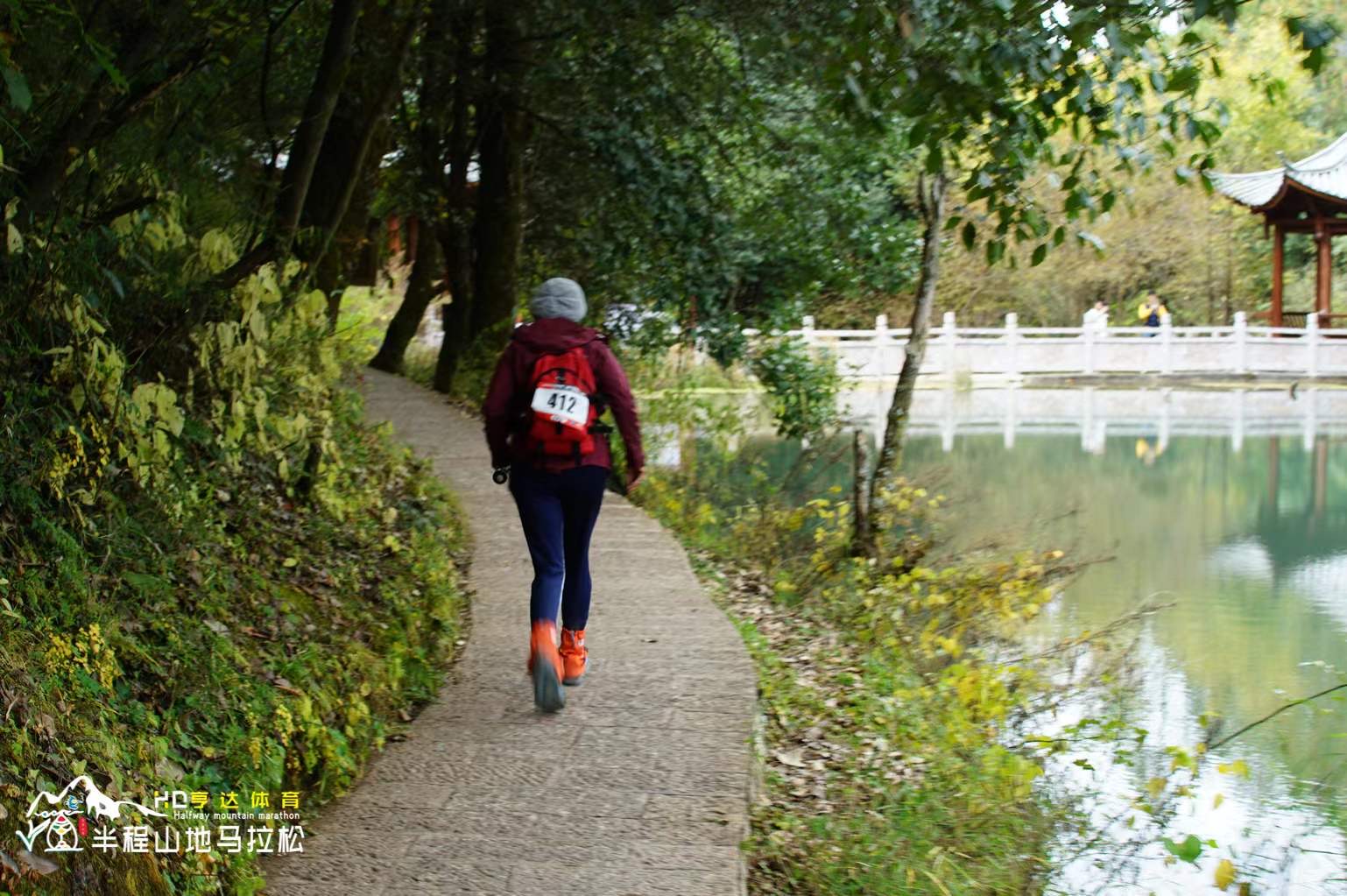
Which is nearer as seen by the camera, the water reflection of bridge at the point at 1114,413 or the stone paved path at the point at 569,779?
the stone paved path at the point at 569,779

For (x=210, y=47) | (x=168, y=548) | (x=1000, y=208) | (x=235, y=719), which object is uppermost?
(x=210, y=47)

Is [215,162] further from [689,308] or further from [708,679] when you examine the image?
[689,308]

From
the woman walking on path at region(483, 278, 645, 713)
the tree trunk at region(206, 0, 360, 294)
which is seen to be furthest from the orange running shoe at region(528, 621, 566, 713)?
the tree trunk at region(206, 0, 360, 294)

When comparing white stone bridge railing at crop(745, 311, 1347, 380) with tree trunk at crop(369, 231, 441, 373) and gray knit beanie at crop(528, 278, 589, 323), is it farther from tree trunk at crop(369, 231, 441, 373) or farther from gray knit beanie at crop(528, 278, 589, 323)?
gray knit beanie at crop(528, 278, 589, 323)

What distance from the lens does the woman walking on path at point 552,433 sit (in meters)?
4.88

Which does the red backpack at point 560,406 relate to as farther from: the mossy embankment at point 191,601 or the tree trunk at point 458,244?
the tree trunk at point 458,244

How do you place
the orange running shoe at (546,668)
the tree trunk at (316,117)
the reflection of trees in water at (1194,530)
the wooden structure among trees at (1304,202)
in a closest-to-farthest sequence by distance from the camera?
the orange running shoe at (546,668) → the tree trunk at (316,117) → the reflection of trees in water at (1194,530) → the wooden structure among trees at (1304,202)

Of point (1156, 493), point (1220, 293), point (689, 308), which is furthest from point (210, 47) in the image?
point (1220, 293)

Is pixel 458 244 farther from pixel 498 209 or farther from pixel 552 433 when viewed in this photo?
pixel 552 433

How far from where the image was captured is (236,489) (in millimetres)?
6051

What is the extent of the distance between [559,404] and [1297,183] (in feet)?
97.0

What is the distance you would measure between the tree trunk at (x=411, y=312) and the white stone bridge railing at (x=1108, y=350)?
50.3 ft

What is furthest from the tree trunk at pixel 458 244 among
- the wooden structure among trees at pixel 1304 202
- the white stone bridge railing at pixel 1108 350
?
the wooden structure among trees at pixel 1304 202

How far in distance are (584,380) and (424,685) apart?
1455 millimetres
